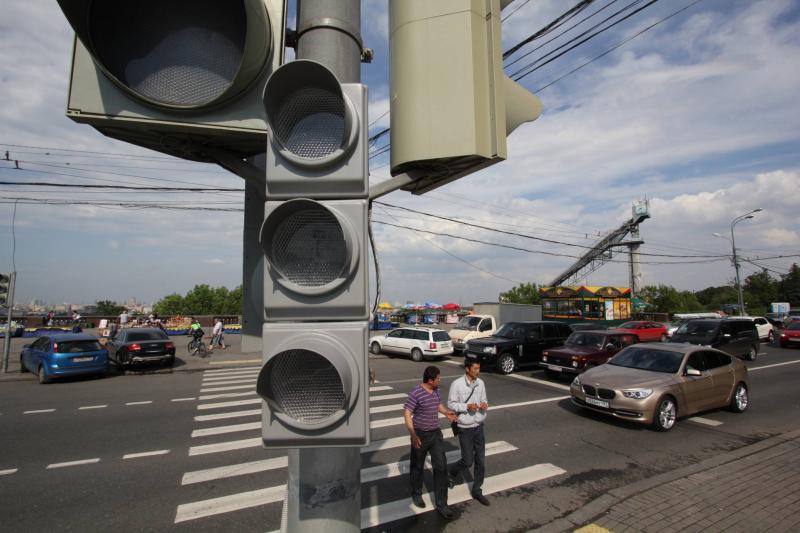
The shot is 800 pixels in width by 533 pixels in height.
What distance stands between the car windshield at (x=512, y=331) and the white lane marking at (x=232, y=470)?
11326 millimetres

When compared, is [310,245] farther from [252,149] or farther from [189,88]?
[189,88]

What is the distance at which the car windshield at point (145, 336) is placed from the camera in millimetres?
15648

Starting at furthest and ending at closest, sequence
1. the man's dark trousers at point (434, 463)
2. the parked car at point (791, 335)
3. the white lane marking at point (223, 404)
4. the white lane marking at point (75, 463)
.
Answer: the parked car at point (791, 335) < the white lane marking at point (223, 404) < the white lane marking at point (75, 463) < the man's dark trousers at point (434, 463)

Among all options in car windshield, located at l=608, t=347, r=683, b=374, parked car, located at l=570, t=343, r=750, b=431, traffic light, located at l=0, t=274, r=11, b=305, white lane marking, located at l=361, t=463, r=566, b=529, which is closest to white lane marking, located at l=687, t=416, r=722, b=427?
parked car, located at l=570, t=343, r=750, b=431

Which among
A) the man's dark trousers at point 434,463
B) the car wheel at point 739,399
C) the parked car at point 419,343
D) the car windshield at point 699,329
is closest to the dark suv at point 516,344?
the parked car at point 419,343

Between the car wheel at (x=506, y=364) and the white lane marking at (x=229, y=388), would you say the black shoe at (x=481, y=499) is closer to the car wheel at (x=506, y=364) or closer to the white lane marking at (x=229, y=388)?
the white lane marking at (x=229, y=388)

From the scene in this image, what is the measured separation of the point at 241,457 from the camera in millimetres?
6562

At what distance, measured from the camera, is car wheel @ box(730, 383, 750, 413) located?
369 inches

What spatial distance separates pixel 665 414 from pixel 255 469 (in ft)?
24.9

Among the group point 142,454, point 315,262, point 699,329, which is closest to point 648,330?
point 699,329

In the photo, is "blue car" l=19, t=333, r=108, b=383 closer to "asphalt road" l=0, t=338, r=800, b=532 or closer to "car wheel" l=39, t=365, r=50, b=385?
"car wheel" l=39, t=365, r=50, b=385

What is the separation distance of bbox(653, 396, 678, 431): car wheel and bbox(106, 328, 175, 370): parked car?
51.8ft

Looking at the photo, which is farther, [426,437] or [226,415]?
[226,415]

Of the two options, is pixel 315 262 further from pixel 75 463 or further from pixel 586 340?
pixel 586 340
